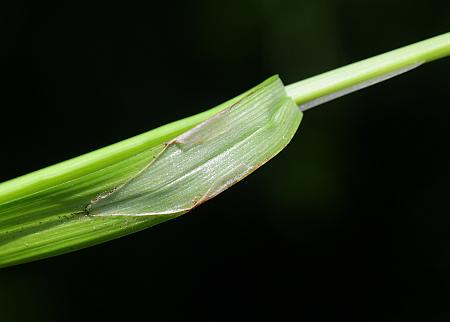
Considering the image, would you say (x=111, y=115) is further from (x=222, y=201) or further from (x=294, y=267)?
(x=294, y=267)

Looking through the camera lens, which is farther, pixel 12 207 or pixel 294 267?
pixel 294 267

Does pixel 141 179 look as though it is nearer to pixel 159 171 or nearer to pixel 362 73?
pixel 159 171

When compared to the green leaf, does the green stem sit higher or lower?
higher

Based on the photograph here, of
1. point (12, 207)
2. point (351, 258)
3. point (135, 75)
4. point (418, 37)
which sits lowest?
point (12, 207)

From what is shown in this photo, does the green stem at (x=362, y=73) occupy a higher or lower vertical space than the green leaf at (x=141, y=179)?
higher

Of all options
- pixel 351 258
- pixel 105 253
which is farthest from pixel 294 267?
pixel 105 253
